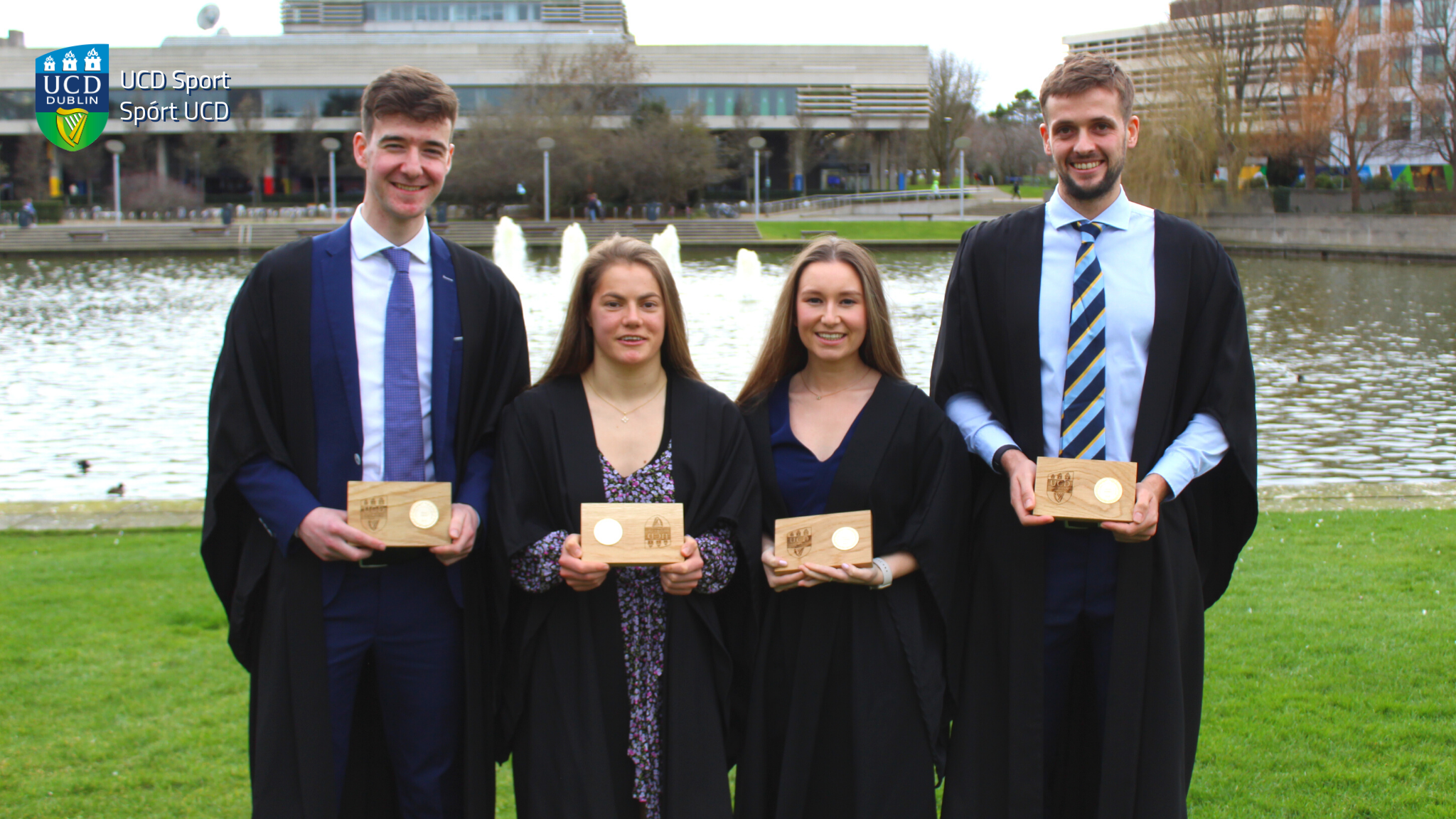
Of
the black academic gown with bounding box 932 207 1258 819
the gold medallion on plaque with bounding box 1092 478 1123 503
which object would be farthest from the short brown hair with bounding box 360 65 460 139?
the gold medallion on plaque with bounding box 1092 478 1123 503

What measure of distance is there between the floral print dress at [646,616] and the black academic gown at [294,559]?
41 centimetres

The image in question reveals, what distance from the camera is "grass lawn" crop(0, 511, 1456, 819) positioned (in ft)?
15.6

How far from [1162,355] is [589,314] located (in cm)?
189

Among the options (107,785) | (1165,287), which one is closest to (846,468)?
(1165,287)

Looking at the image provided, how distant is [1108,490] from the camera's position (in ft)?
11.4

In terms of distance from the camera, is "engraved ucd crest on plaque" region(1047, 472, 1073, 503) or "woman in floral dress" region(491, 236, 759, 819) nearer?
"engraved ucd crest on plaque" region(1047, 472, 1073, 503)

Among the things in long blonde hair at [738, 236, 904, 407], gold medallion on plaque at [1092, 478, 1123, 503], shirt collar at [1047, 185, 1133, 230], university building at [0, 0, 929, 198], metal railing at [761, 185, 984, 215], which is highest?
university building at [0, 0, 929, 198]

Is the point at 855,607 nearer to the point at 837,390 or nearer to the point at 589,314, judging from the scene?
the point at 837,390

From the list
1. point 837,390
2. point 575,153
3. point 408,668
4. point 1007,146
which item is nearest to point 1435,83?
point 575,153

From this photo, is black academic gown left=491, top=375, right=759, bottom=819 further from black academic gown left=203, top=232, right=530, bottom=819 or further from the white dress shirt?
the white dress shirt

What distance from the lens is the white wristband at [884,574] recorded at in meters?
3.78

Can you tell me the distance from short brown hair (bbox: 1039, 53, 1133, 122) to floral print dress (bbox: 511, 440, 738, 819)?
1.80 meters

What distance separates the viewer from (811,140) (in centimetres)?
7881

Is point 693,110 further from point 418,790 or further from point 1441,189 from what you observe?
point 418,790
